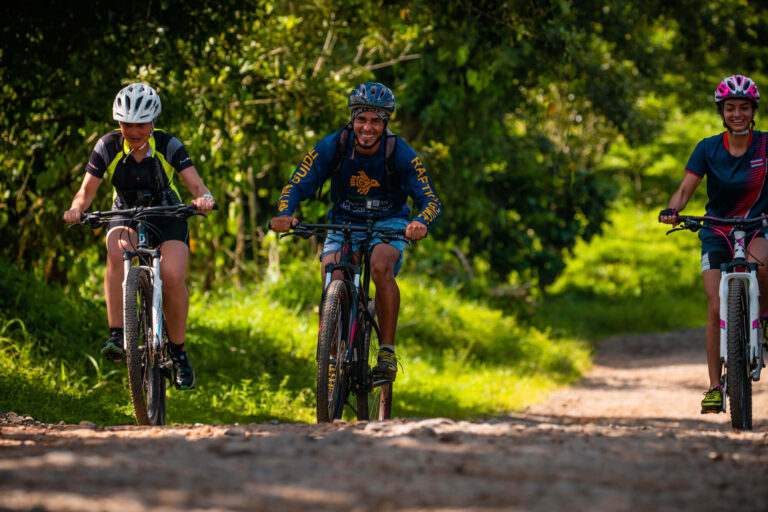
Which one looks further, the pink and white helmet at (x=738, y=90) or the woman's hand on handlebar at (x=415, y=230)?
the pink and white helmet at (x=738, y=90)

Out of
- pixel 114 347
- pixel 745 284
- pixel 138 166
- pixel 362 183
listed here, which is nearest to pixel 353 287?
pixel 362 183

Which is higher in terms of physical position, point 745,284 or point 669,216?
point 669,216

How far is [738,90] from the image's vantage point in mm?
6340

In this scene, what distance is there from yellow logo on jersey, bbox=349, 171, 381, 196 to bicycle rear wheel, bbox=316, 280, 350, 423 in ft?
2.56

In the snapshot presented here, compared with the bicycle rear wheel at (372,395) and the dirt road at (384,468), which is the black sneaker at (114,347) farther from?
the bicycle rear wheel at (372,395)

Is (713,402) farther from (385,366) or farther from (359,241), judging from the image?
(359,241)

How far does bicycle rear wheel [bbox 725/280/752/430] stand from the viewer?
604 centimetres

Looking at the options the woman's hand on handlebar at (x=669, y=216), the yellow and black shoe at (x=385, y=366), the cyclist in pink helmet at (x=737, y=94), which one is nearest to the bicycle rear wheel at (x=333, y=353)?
the yellow and black shoe at (x=385, y=366)

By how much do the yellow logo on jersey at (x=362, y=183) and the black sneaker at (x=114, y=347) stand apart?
5.65ft

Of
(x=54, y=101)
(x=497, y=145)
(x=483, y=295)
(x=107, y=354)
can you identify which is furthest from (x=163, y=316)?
(x=483, y=295)

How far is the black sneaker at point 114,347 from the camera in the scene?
19.3ft

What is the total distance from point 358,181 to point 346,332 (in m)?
1.04

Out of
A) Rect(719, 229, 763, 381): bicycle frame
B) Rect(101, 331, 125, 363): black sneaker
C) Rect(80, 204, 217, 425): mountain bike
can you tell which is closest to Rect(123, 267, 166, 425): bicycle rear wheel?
Rect(80, 204, 217, 425): mountain bike

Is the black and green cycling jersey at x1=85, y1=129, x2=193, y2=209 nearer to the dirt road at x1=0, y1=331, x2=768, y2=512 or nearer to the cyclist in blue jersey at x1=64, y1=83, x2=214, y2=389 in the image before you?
the cyclist in blue jersey at x1=64, y1=83, x2=214, y2=389
